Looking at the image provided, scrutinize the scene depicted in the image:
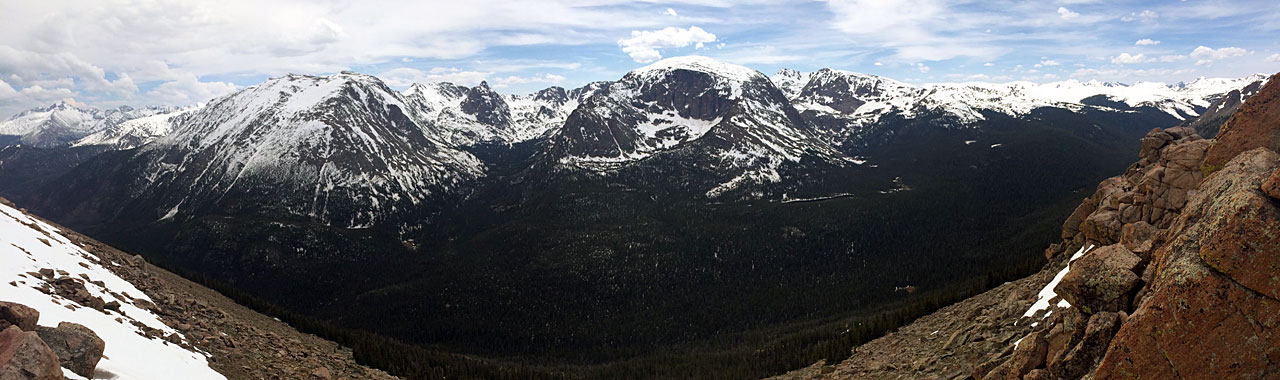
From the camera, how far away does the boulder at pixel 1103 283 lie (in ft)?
78.5

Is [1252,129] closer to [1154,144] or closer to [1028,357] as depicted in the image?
[1154,144]

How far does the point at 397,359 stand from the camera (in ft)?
278

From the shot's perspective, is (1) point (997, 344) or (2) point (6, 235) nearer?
(1) point (997, 344)

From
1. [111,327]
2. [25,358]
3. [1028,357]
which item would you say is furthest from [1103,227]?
[111,327]

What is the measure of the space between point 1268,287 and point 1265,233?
6.76 ft

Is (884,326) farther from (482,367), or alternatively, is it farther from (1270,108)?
(482,367)

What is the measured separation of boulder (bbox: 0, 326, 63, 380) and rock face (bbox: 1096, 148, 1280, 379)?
44.7 meters

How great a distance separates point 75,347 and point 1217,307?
167 feet

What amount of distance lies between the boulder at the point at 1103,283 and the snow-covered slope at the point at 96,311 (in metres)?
49.7

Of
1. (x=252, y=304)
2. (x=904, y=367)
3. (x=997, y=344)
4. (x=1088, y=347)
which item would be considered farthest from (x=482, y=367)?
(x=1088, y=347)

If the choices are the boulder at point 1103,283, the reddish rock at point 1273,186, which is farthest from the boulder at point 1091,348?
the reddish rock at point 1273,186

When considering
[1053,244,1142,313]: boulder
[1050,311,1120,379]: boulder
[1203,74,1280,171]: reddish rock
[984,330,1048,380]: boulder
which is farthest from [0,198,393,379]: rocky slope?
[1203,74,1280,171]: reddish rock

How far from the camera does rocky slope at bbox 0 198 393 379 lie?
26.0 m

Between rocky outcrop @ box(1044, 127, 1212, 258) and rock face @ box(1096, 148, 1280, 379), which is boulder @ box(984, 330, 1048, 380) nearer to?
rock face @ box(1096, 148, 1280, 379)
